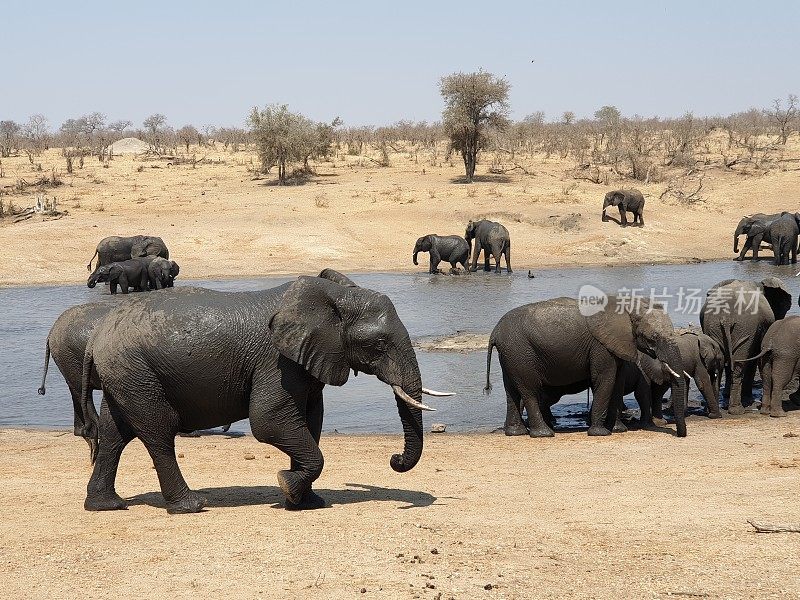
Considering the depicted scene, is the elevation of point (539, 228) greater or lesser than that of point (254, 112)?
lesser

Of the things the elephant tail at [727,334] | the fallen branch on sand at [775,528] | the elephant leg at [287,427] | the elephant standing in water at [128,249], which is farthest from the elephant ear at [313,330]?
the elephant standing in water at [128,249]

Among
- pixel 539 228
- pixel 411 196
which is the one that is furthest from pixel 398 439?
pixel 411 196

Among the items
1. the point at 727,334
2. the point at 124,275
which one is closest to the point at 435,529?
the point at 727,334

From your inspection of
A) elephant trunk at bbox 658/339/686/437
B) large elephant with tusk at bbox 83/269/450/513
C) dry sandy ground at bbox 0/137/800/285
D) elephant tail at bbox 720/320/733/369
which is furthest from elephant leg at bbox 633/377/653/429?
dry sandy ground at bbox 0/137/800/285

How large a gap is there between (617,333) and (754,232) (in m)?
21.0

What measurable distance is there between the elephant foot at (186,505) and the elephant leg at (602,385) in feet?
17.4

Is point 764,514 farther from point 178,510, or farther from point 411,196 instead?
point 411,196

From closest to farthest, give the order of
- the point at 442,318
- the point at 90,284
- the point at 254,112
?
the point at 442,318
the point at 90,284
the point at 254,112

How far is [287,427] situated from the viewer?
7.86 m

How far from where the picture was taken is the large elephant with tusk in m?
7.70

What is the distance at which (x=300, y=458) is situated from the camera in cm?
792

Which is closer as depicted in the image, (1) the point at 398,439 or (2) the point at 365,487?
(2) the point at 365,487

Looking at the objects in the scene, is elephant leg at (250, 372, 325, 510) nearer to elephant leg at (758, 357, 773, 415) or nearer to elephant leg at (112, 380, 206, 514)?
elephant leg at (112, 380, 206, 514)

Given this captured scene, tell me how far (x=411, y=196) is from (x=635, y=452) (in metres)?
27.6
